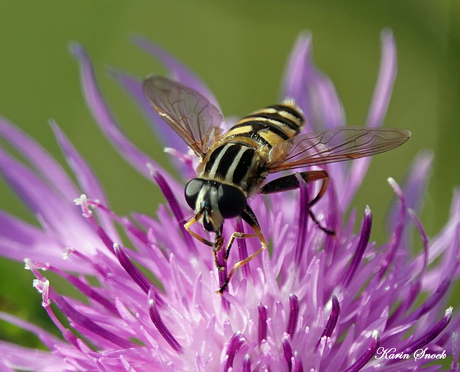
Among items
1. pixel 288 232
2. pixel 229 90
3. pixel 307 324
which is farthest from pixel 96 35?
pixel 307 324

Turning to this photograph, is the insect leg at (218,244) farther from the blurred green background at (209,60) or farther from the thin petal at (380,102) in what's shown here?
the blurred green background at (209,60)

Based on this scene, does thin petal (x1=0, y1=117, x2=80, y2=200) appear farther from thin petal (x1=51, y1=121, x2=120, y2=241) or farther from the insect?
the insect

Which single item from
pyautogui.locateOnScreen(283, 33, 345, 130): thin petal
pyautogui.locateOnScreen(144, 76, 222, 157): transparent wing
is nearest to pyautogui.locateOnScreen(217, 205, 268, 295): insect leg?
pyautogui.locateOnScreen(144, 76, 222, 157): transparent wing

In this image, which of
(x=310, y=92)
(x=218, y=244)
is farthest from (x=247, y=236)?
(x=310, y=92)

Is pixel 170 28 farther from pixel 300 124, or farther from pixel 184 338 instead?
pixel 184 338

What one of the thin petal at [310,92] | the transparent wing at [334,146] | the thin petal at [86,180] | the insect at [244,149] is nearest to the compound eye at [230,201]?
the insect at [244,149]

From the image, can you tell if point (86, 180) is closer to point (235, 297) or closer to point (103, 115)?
point (103, 115)
